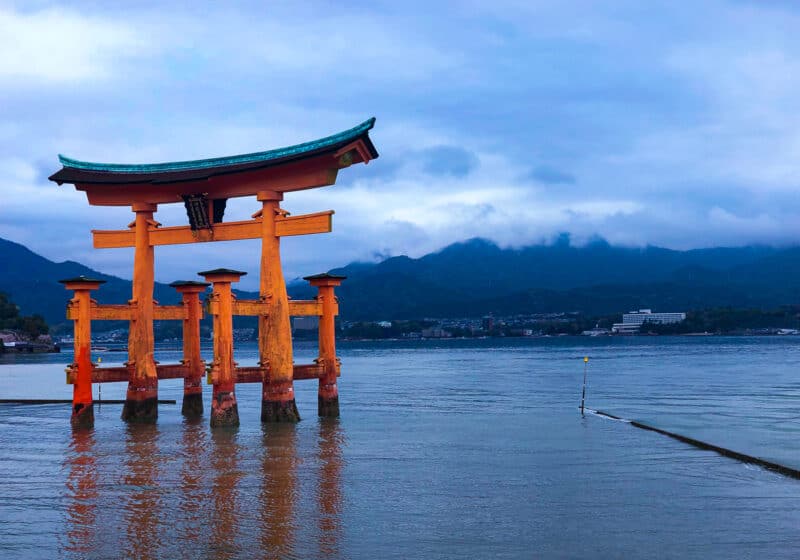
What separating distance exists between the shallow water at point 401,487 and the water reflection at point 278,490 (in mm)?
63

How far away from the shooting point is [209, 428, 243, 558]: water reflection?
13609 mm

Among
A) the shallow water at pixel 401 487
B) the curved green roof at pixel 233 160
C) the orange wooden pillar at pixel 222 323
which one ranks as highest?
the curved green roof at pixel 233 160

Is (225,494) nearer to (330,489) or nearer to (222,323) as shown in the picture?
(330,489)

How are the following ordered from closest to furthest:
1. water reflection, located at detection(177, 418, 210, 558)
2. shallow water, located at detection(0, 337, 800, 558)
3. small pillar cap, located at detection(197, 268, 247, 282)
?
1. shallow water, located at detection(0, 337, 800, 558)
2. water reflection, located at detection(177, 418, 210, 558)
3. small pillar cap, located at detection(197, 268, 247, 282)

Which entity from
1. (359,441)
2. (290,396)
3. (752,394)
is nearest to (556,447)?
(359,441)

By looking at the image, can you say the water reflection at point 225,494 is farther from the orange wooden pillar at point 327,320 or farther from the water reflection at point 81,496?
the orange wooden pillar at point 327,320

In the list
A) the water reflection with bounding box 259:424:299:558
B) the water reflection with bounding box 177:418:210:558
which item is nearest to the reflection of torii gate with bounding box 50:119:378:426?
the water reflection with bounding box 259:424:299:558

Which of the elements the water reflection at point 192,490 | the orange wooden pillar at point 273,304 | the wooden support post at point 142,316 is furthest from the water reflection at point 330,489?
the wooden support post at point 142,316

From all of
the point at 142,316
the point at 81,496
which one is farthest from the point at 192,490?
the point at 142,316

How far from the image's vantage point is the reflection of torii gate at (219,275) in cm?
2483

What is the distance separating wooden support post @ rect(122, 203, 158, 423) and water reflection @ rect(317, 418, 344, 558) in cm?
580

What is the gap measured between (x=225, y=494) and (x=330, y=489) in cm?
213

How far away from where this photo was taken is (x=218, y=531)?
14.4m

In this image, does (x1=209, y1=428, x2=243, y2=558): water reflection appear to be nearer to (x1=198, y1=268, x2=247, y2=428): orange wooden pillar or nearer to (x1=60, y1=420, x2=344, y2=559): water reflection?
(x1=60, y1=420, x2=344, y2=559): water reflection
